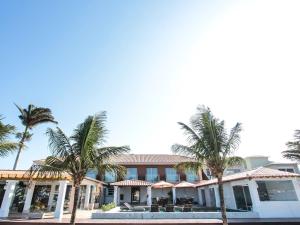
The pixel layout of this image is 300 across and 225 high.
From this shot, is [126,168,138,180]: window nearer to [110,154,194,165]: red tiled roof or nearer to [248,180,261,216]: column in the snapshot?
[110,154,194,165]: red tiled roof

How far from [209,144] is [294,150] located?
14.4 m

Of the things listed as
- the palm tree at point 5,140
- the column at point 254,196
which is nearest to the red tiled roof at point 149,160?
the column at point 254,196

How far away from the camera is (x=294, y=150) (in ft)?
69.8

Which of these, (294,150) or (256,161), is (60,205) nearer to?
(294,150)

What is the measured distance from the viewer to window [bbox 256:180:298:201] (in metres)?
16.2

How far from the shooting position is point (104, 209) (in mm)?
18797

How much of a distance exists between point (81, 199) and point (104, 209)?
5.71 meters

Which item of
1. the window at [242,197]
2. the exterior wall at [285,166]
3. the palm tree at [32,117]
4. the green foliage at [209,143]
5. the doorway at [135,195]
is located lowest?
the window at [242,197]

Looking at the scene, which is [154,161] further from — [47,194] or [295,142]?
[295,142]

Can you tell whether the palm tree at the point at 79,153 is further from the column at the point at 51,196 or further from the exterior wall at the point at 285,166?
the exterior wall at the point at 285,166

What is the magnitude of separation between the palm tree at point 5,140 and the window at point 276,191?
17.4 meters

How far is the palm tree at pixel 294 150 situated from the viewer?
20797mm

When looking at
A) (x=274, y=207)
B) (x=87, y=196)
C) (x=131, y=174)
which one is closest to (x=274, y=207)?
(x=274, y=207)

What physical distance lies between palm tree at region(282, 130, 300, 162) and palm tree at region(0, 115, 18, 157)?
2383 cm
